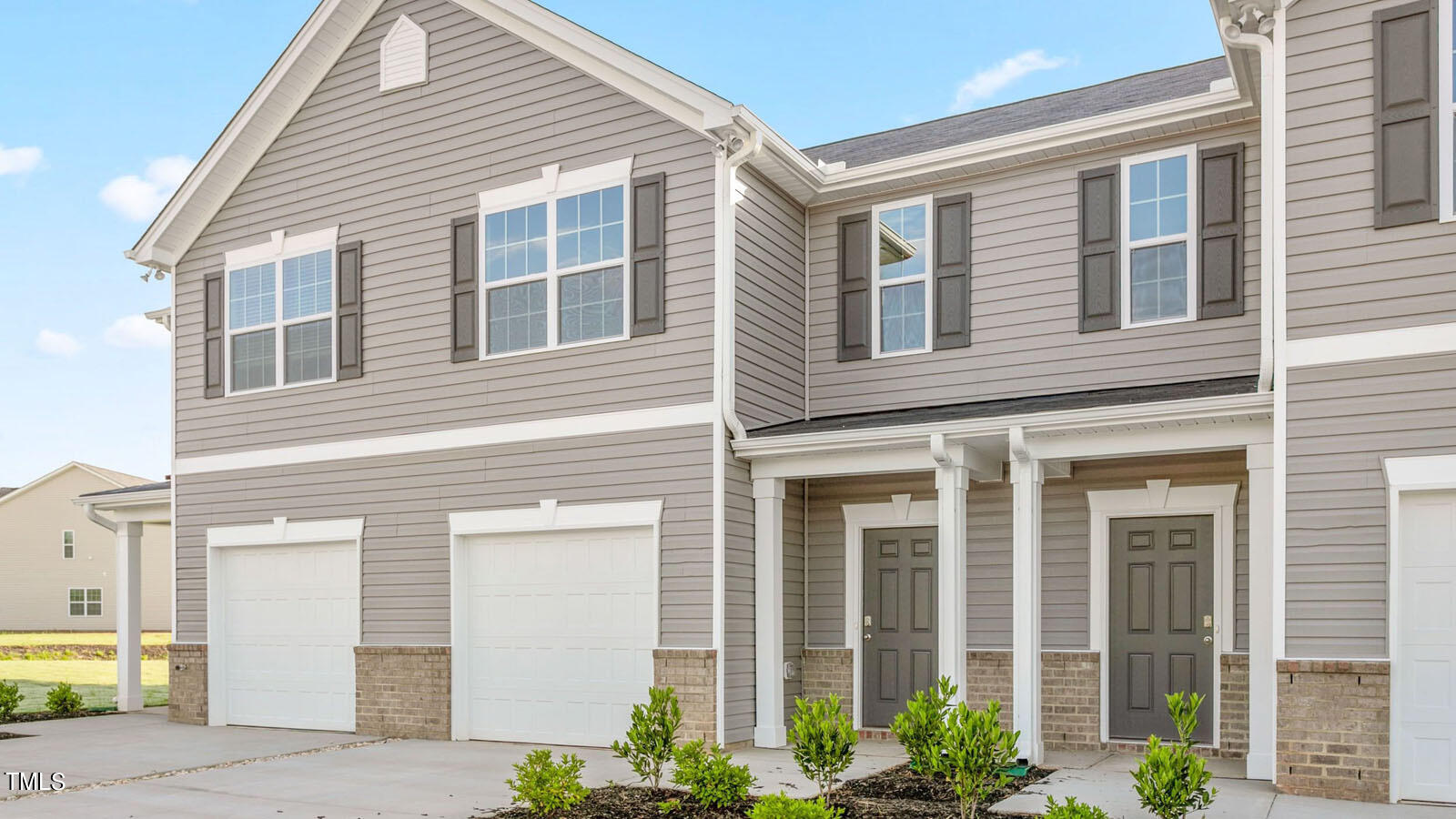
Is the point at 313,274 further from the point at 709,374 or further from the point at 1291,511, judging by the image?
the point at 1291,511

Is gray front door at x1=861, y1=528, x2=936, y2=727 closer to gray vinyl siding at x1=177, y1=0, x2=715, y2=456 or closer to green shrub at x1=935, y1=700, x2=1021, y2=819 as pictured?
gray vinyl siding at x1=177, y1=0, x2=715, y2=456

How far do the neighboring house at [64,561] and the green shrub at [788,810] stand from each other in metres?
37.8

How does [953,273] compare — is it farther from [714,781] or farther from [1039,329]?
[714,781]

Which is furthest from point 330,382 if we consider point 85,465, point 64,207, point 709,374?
point 64,207

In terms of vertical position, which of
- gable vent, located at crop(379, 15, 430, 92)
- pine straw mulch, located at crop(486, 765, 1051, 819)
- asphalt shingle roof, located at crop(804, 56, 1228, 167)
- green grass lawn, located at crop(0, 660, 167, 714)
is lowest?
green grass lawn, located at crop(0, 660, 167, 714)

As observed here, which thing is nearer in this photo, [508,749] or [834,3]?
[508,749]

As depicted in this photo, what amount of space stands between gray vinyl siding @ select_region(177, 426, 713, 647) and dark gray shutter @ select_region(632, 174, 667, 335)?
3.59ft

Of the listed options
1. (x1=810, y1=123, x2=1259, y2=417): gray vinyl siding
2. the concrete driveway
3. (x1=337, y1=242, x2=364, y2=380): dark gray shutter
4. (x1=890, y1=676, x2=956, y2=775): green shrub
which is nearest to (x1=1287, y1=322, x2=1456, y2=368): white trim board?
(x1=810, y1=123, x2=1259, y2=417): gray vinyl siding

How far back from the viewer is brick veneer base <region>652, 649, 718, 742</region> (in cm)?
1061

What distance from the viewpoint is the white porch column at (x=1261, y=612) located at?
895 cm

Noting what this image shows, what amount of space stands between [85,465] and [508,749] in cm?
3694

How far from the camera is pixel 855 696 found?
11703 millimetres

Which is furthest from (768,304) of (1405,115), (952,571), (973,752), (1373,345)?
(1405,115)

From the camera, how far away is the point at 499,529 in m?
12.1
